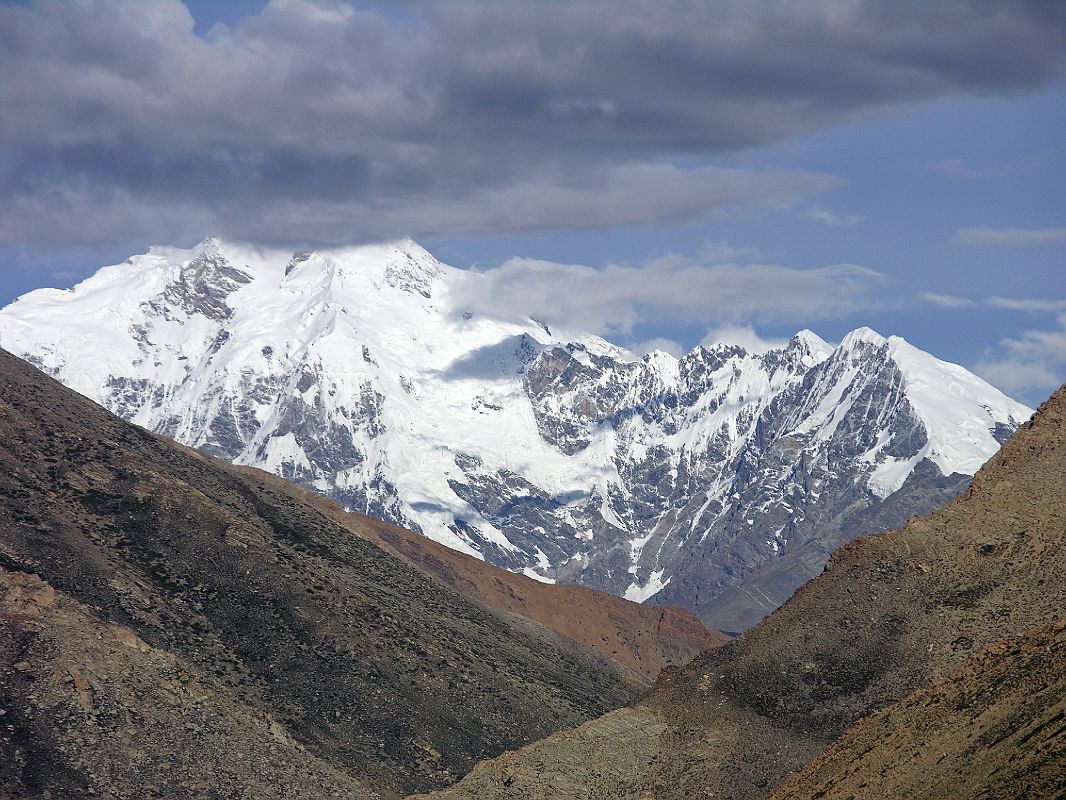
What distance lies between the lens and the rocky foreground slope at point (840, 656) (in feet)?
300

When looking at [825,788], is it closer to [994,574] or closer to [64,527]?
[994,574]

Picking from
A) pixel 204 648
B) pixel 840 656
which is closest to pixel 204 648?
pixel 204 648

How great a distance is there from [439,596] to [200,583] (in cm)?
4875

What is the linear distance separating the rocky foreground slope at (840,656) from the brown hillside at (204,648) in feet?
82.8

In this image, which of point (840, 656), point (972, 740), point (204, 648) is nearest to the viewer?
point (972, 740)

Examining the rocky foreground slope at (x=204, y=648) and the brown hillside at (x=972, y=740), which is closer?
the brown hillside at (x=972, y=740)

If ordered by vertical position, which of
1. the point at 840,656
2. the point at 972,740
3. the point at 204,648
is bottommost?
the point at 204,648

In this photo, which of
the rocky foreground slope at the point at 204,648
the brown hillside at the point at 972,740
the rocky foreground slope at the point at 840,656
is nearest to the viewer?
the brown hillside at the point at 972,740

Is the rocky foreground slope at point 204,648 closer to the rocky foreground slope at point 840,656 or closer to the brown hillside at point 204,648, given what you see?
the brown hillside at point 204,648

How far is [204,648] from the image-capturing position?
12788 cm

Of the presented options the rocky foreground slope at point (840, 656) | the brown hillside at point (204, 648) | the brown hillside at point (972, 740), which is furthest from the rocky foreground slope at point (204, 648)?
the brown hillside at point (972, 740)

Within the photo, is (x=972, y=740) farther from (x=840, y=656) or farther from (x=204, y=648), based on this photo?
(x=204, y=648)

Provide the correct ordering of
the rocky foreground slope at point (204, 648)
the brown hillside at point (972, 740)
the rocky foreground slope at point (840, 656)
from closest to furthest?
the brown hillside at point (972, 740)
the rocky foreground slope at point (840, 656)
the rocky foreground slope at point (204, 648)

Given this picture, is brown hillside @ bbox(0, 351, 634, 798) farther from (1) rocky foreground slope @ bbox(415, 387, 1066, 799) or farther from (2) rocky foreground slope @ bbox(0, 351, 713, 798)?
(1) rocky foreground slope @ bbox(415, 387, 1066, 799)
